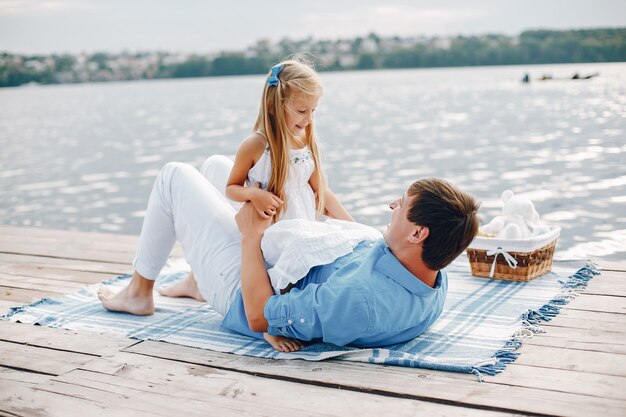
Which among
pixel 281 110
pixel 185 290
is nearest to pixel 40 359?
pixel 185 290

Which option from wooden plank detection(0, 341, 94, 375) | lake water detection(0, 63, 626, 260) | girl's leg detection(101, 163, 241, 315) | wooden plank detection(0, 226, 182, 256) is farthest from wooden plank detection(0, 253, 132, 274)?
lake water detection(0, 63, 626, 260)

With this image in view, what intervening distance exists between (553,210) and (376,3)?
32937 millimetres

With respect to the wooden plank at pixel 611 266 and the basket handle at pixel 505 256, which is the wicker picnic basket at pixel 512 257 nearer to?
the basket handle at pixel 505 256

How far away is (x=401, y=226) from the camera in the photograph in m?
2.03

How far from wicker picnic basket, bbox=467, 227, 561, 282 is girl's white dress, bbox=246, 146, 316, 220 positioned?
2.59 ft

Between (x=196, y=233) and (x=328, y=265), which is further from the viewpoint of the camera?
(x=196, y=233)

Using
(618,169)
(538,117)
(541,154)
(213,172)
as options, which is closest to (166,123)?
(538,117)

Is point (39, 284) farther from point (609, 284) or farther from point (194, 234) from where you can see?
point (609, 284)

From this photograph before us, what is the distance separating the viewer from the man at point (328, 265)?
6.49ft

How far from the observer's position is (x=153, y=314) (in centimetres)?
277

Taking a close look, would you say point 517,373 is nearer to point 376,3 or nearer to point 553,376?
point 553,376

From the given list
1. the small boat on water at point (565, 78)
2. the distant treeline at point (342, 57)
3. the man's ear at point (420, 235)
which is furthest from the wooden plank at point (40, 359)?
the small boat on water at point (565, 78)

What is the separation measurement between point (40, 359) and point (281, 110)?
120cm

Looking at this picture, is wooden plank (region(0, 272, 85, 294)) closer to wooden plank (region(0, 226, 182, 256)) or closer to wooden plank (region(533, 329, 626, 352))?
wooden plank (region(0, 226, 182, 256))
